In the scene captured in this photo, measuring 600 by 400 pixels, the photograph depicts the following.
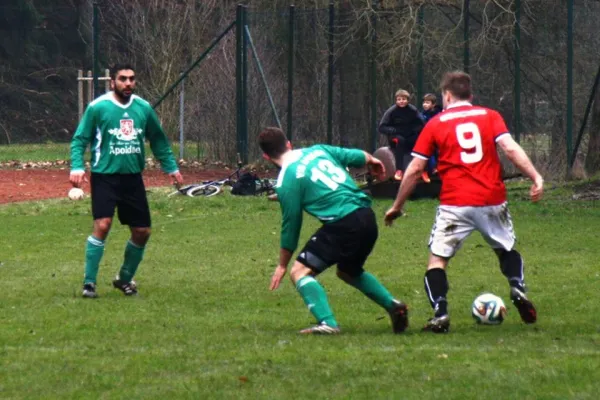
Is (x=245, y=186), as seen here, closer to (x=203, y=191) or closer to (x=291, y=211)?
(x=203, y=191)

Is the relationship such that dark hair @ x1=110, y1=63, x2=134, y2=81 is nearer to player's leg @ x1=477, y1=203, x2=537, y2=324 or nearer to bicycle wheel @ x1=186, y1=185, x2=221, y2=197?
A: player's leg @ x1=477, y1=203, x2=537, y2=324

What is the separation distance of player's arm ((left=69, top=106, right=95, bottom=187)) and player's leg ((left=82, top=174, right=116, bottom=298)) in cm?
15

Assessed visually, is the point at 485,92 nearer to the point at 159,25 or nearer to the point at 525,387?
the point at 159,25

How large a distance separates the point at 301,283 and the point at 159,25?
94.9 feet

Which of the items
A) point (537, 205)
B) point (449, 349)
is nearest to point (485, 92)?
point (537, 205)

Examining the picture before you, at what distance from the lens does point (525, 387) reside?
256 inches

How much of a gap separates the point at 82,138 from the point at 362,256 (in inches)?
127

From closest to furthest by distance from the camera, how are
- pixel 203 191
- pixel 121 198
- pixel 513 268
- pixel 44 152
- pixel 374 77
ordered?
pixel 513 268
pixel 121 198
pixel 203 191
pixel 374 77
pixel 44 152

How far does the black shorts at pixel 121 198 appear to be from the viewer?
10.7 metres

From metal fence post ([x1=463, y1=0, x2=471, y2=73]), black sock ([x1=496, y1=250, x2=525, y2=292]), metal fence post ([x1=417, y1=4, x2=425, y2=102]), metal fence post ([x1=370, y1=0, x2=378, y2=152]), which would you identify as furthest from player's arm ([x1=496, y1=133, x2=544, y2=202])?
metal fence post ([x1=370, y1=0, x2=378, y2=152])

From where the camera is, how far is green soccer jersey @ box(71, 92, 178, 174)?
419 inches

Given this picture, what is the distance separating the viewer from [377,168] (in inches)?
337

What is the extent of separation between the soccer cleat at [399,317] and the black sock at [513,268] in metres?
0.82

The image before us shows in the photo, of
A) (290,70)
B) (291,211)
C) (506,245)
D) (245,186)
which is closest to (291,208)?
(291,211)
